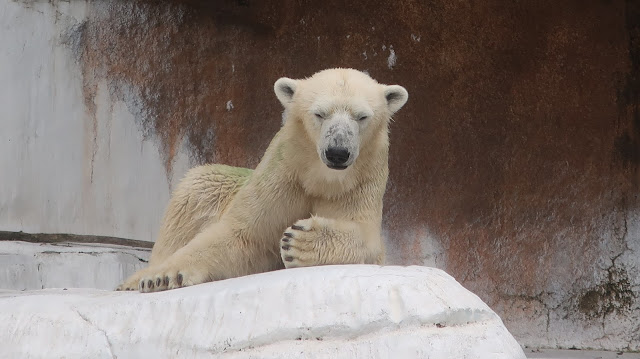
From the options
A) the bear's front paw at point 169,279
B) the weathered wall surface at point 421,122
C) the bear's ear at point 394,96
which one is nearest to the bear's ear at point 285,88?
the bear's ear at point 394,96

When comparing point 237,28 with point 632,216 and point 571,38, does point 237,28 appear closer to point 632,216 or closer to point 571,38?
point 571,38

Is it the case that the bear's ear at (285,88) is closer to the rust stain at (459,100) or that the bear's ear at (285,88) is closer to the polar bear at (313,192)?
the polar bear at (313,192)

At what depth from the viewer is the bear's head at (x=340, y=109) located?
3303mm

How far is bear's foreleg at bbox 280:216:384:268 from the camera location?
3.25 meters

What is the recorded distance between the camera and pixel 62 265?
5.24 m

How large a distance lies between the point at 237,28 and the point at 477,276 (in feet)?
6.94

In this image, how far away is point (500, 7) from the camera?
5613 mm

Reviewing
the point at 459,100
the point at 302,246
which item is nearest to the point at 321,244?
the point at 302,246

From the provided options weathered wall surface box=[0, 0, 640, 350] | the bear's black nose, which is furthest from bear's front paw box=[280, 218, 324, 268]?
weathered wall surface box=[0, 0, 640, 350]

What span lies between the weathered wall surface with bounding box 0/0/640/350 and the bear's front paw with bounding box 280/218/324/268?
2398 mm

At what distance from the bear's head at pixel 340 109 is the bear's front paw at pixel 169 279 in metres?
0.62

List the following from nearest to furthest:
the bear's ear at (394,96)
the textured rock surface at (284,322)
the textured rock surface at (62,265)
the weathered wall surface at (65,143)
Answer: the textured rock surface at (284,322), the bear's ear at (394,96), the textured rock surface at (62,265), the weathered wall surface at (65,143)

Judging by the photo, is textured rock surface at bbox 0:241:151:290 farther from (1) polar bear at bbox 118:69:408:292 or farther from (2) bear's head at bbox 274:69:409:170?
(2) bear's head at bbox 274:69:409:170

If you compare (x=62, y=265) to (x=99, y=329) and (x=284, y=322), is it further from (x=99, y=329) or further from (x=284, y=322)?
(x=284, y=322)
